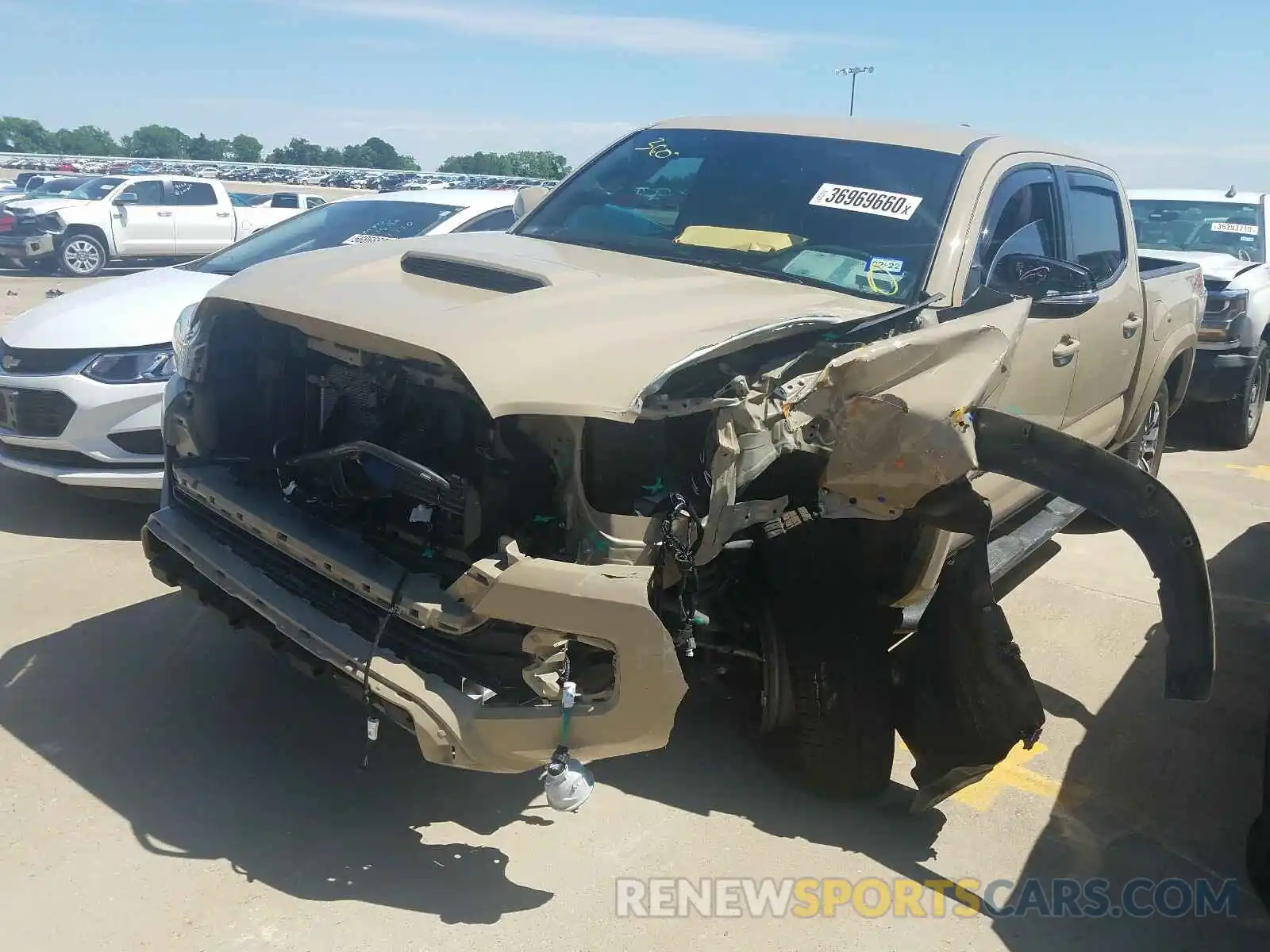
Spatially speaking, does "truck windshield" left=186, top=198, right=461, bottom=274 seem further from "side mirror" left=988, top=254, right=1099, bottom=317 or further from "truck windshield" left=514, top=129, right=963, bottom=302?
"side mirror" left=988, top=254, right=1099, bottom=317

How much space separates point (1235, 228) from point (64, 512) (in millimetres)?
9548

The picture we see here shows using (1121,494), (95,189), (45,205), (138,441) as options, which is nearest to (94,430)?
(138,441)

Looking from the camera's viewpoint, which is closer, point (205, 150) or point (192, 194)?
point (192, 194)

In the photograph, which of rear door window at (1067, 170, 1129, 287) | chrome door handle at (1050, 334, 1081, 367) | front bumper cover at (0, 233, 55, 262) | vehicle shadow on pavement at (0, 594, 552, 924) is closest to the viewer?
vehicle shadow on pavement at (0, 594, 552, 924)

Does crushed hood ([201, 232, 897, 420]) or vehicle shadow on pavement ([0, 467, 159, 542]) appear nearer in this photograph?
crushed hood ([201, 232, 897, 420])

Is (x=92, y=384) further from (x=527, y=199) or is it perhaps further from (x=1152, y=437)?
(x=1152, y=437)

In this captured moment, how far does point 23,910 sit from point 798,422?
237 cm

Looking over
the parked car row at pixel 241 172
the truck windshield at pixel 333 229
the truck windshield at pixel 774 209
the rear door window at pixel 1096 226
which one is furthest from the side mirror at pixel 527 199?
the parked car row at pixel 241 172

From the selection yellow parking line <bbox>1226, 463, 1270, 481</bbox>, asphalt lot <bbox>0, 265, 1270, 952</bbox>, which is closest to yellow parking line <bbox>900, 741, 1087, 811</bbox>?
asphalt lot <bbox>0, 265, 1270, 952</bbox>

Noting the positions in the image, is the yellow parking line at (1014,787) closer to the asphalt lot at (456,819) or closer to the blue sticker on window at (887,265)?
the asphalt lot at (456,819)

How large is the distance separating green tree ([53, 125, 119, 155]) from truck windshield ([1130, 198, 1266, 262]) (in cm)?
8184

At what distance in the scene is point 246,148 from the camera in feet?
288

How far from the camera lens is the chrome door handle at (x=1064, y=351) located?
4207 millimetres

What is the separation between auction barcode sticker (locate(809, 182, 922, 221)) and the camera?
3848mm
